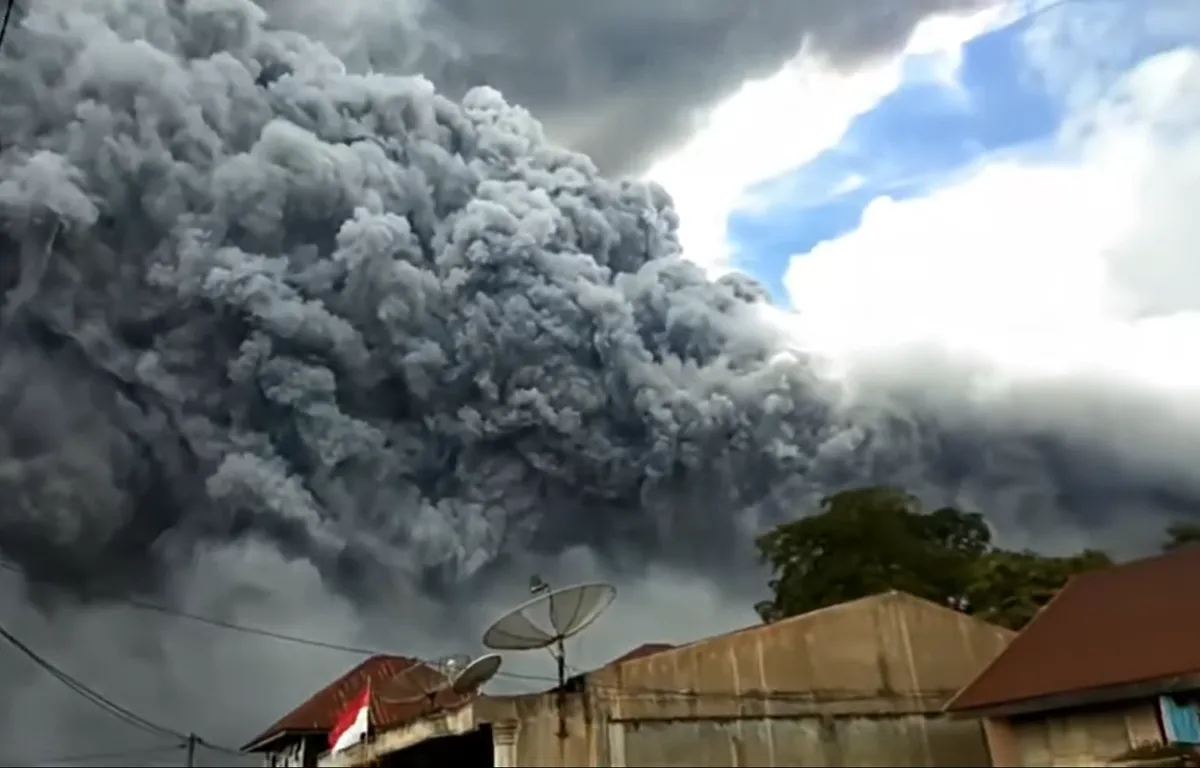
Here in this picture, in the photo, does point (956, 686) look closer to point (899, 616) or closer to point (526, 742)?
point (899, 616)

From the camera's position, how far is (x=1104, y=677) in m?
11.1

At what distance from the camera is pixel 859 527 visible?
31.1 metres

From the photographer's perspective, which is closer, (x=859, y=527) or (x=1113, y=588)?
(x=1113, y=588)

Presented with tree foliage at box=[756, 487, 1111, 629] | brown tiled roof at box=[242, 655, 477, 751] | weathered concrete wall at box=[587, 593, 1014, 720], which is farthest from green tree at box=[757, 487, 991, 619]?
weathered concrete wall at box=[587, 593, 1014, 720]

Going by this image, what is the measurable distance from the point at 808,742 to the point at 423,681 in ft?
26.4

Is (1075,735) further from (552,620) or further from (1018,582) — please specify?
(1018,582)

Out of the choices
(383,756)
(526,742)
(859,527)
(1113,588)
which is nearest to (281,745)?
(383,756)

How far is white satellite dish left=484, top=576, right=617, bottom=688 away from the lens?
12266 mm

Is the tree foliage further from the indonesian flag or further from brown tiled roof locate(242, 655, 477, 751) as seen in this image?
the indonesian flag

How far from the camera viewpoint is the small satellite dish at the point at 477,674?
12.8 m

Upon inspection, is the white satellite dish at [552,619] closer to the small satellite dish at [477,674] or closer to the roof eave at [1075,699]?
the small satellite dish at [477,674]

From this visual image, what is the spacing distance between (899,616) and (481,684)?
17.1ft

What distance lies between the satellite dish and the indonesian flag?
0.49 m

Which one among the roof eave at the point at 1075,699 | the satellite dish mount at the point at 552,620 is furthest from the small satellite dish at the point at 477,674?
the roof eave at the point at 1075,699
